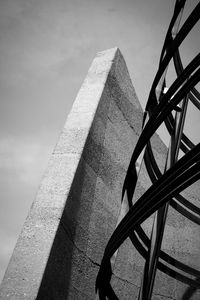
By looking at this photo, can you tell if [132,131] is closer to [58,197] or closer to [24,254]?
[58,197]

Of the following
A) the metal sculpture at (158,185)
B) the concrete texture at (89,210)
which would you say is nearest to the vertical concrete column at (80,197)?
the concrete texture at (89,210)

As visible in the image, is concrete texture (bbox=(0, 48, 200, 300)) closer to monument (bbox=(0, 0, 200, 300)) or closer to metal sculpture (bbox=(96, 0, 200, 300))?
monument (bbox=(0, 0, 200, 300))

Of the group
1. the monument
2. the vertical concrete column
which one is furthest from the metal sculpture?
the vertical concrete column

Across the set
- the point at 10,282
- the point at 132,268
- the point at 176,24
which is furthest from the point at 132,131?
the point at 10,282

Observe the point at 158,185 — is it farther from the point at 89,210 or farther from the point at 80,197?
the point at 89,210

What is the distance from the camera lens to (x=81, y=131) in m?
4.08

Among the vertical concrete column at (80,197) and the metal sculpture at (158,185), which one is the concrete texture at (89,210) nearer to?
the vertical concrete column at (80,197)

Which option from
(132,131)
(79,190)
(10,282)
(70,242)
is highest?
(132,131)

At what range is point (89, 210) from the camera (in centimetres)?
380

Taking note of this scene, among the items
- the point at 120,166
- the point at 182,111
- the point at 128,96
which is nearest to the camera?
the point at 182,111

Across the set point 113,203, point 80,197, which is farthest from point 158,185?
point 113,203

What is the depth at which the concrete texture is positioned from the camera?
2.92 metres

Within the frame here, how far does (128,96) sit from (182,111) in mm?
2293

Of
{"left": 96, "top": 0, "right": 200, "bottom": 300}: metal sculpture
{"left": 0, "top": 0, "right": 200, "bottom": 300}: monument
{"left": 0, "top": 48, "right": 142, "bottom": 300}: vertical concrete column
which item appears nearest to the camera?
{"left": 96, "top": 0, "right": 200, "bottom": 300}: metal sculpture
